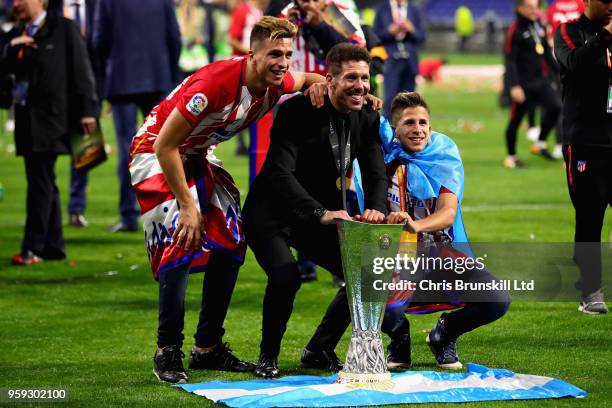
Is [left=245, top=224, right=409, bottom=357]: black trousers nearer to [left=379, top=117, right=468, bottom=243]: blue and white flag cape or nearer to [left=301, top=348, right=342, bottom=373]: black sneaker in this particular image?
[left=301, top=348, right=342, bottom=373]: black sneaker

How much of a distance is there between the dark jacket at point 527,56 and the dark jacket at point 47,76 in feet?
25.0

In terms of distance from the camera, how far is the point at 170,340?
6770 mm

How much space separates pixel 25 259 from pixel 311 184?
15.0 ft

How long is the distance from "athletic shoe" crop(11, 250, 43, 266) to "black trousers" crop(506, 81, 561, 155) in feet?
25.7

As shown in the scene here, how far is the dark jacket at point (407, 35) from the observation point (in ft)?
59.0

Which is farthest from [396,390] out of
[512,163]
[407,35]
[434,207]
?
[407,35]

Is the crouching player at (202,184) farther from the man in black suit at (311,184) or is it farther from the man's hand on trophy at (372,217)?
the man's hand on trophy at (372,217)

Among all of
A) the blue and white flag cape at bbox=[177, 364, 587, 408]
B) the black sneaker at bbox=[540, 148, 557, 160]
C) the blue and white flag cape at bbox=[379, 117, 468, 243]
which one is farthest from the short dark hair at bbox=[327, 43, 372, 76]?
the black sneaker at bbox=[540, 148, 557, 160]

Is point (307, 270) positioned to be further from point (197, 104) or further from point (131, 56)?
point (197, 104)

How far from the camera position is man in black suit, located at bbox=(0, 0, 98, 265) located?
10.6 metres

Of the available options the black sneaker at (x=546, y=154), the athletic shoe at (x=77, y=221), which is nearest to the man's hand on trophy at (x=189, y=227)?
the athletic shoe at (x=77, y=221)

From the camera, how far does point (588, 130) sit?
8.22 meters

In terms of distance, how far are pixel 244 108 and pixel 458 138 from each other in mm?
14675

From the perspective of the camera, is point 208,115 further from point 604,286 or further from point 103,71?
point 103,71
